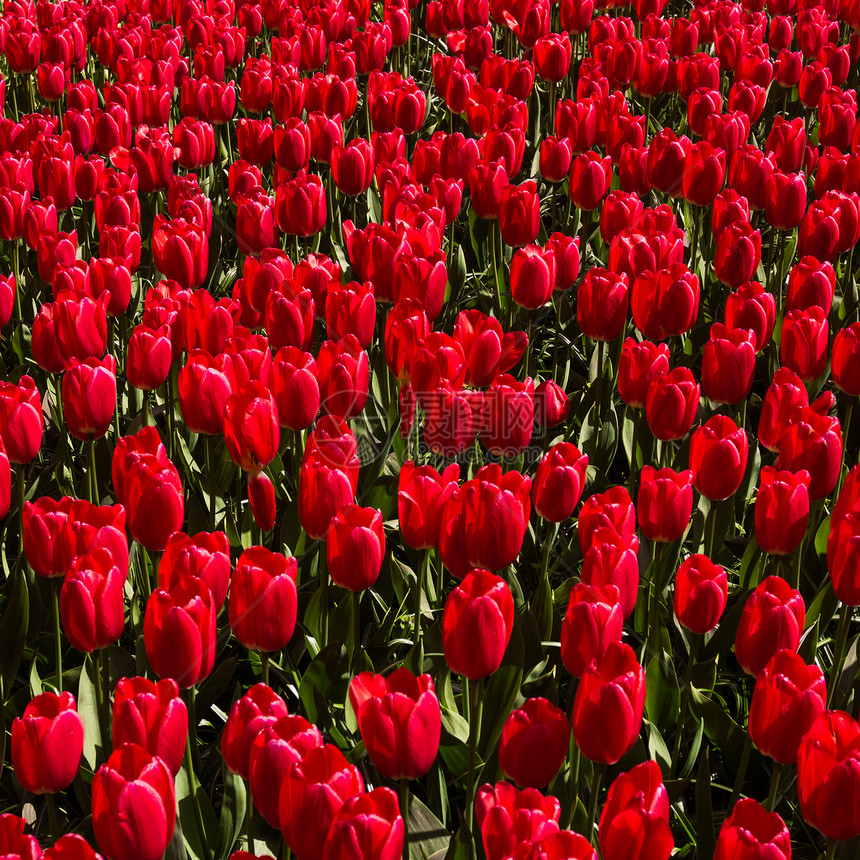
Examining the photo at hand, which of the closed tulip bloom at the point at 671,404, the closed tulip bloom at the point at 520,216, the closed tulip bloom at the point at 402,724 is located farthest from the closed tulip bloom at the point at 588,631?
the closed tulip bloom at the point at 520,216

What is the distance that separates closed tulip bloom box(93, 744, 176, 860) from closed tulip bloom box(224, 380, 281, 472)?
88 centimetres

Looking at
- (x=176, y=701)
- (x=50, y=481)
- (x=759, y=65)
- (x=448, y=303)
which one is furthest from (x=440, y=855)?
(x=759, y=65)

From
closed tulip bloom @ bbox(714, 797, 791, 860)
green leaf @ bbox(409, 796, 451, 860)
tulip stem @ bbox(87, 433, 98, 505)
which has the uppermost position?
closed tulip bloom @ bbox(714, 797, 791, 860)

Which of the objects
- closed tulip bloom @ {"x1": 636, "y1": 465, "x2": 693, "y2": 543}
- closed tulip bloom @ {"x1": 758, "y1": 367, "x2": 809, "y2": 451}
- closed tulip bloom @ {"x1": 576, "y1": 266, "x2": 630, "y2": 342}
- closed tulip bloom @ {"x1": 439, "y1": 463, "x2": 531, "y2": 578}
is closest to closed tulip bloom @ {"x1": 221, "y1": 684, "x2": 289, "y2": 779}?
closed tulip bloom @ {"x1": 439, "y1": 463, "x2": 531, "y2": 578}

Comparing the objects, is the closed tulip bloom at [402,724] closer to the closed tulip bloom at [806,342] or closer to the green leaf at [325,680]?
the green leaf at [325,680]

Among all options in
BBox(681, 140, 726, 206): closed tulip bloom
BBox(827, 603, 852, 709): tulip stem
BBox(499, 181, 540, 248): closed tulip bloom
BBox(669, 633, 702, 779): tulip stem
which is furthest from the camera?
BBox(681, 140, 726, 206): closed tulip bloom

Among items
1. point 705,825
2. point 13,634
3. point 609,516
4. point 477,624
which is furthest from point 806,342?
point 13,634

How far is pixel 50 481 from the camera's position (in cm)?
273

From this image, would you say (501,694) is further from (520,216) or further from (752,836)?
(520,216)

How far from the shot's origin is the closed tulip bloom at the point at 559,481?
1.97 metres

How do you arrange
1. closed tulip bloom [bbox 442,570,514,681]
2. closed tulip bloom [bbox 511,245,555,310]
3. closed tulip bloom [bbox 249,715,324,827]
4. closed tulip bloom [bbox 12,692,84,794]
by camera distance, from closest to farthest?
closed tulip bloom [bbox 249,715,324,827] < closed tulip bloom [bbox 12,692,84,794] < closed tulip bloom [bbox 442,570,514,681] < closed tulip bloom [bbox 511,245,555,310]

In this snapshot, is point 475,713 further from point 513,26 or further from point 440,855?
point 513,26

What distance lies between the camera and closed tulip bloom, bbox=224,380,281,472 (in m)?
2.06

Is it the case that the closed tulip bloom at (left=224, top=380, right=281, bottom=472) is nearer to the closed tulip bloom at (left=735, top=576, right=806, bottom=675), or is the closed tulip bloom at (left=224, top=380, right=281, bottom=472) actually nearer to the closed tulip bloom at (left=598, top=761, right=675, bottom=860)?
the closed tulip bloom at (left=735, top=576, right=806, bottom=675)
